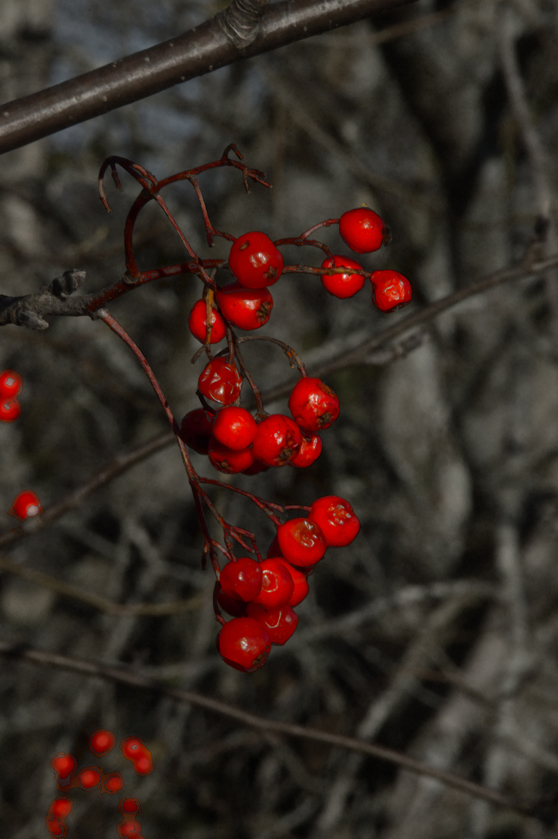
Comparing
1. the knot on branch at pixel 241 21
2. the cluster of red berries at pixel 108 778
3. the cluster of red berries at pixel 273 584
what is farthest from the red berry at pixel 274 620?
the cluster of red berries at pixel 108 778

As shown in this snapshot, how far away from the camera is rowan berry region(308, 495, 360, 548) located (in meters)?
0.88

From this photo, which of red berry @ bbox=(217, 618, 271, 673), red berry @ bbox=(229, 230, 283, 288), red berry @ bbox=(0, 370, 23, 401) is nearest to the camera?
red berry @ bbox=(229, 230, 283, 288)

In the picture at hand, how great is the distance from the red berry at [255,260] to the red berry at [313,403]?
0.17 metres

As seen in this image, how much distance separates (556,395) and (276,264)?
3.39 metres

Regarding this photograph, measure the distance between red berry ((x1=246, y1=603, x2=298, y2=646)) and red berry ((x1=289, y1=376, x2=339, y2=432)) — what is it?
10.1 inches

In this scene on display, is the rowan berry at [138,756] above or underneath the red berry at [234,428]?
underneath

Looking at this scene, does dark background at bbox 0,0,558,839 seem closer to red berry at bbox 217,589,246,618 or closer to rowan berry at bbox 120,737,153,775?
rowan berry at bbox 120,737,153,775

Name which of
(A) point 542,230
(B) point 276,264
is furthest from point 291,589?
(A) point 542,230

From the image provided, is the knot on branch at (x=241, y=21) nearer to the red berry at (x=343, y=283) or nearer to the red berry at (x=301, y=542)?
the red berry at (x=343, y=283)

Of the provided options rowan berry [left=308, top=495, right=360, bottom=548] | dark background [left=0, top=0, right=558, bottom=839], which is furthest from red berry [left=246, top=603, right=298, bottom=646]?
dark background [left=0, top=0, right=558, bottom=839]

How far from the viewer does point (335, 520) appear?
88 cm

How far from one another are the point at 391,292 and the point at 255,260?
0.24 m

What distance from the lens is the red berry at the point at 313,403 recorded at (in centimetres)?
81

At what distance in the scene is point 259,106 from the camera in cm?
371
